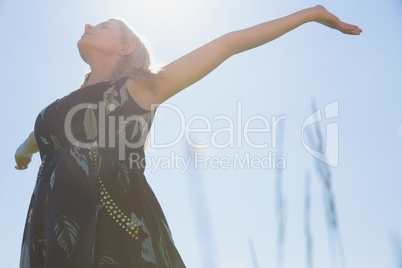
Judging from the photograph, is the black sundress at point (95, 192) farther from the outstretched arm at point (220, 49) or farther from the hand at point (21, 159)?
the hand at point (21, 159)

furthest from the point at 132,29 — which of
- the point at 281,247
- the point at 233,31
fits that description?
the point at 281,247

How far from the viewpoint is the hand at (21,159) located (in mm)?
2727

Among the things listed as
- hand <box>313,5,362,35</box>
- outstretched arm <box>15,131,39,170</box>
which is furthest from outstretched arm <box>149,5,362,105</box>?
outstretched arm <box>15,131,39,170</box>

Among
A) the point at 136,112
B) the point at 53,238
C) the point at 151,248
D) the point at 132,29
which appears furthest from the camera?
the point at 132,29

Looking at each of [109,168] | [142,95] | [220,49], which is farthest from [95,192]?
[220,49]

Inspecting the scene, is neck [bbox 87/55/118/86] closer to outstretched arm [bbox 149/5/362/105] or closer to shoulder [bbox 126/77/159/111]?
shoulder [bbox 126/77/159/111]

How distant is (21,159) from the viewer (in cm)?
274

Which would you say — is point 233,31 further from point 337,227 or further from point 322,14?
point 337,227

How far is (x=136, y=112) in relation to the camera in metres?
2.04

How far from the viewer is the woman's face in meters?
2.49

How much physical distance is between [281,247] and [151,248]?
731mm

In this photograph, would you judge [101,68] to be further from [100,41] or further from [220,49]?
[220,49]

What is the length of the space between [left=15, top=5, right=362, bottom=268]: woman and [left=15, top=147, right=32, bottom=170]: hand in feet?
2.15

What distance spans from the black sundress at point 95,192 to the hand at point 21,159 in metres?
0.65
